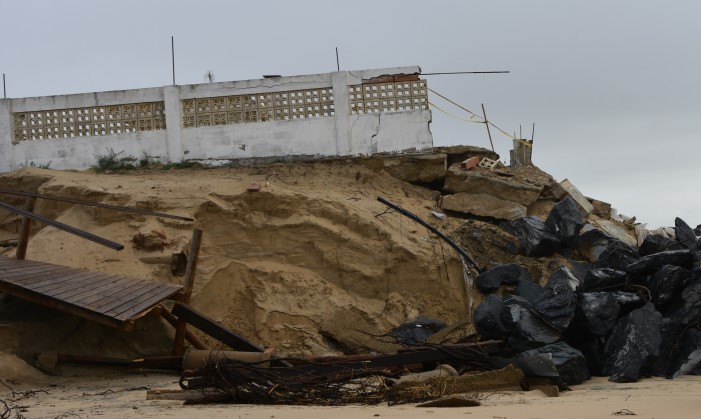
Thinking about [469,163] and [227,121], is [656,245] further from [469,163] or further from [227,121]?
[227,121]

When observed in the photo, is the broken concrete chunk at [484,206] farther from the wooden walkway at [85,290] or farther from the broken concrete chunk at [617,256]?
the wooden walkway at [85,290]

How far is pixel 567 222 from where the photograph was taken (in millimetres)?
14703

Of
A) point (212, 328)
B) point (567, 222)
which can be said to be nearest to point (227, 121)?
point (212, 328)

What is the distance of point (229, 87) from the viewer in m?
16.1

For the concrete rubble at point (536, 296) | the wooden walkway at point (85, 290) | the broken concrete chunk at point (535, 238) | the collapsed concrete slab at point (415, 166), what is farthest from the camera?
the collapsed concrete slab at point (415, 166)

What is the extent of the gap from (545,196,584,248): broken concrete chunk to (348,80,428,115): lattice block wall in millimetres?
2980

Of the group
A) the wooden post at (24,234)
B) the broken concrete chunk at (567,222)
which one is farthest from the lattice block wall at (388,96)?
the wooden post at (24,234)

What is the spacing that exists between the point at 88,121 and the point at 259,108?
10.5 feet

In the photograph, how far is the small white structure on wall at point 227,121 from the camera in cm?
1588

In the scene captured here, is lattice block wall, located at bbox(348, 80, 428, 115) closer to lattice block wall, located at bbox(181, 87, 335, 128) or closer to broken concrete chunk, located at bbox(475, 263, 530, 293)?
lattice block wall, located at bbox(181, 87, 335, 128)

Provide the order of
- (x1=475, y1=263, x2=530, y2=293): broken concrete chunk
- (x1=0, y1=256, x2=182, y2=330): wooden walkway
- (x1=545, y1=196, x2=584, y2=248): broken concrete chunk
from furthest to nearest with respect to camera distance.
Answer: (x1=545, y1=196, x2=584, y2=248): broken concrete chunk < (x1=475, y1=263, x2=530, y2=293): broken concrete chunk < (x1=0, y1=256, x2=182, y2=330): wooden walkway

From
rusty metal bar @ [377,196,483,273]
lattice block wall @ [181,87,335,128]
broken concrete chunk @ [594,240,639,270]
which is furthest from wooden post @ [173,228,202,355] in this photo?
broken concrete chunk @ [594,240,639,270]

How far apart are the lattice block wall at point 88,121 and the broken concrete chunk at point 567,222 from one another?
23.3 ft

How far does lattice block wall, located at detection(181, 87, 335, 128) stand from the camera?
632 inches
